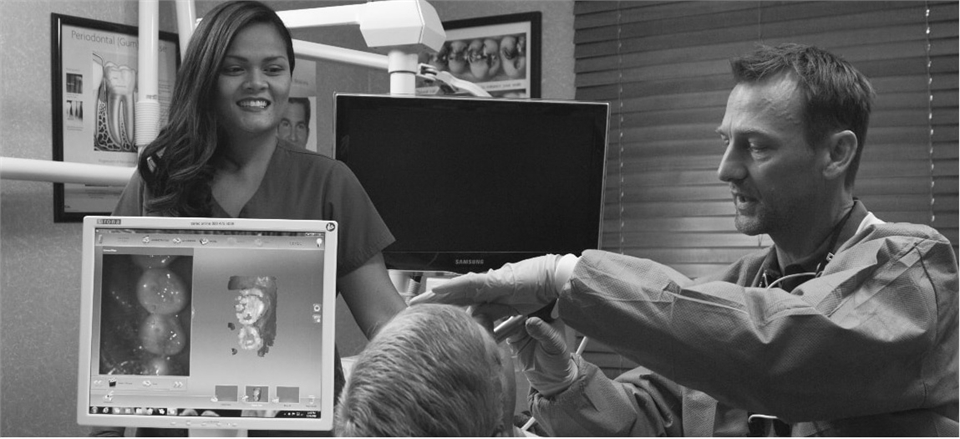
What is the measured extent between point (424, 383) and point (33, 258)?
1798 millimetres

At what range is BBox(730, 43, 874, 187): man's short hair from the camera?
53.2 inches

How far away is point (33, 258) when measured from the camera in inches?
90.0

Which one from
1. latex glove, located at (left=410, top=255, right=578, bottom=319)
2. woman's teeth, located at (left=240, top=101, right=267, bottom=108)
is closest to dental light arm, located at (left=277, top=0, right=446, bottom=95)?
woman's teeth, located at (left=240, top=101, right=267, bottom=108)

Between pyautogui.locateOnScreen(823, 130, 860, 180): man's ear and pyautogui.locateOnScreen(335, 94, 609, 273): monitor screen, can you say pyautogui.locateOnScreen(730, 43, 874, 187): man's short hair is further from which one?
pyautogui.locateOnScreen(335, 94, 609, 273): monitor screen

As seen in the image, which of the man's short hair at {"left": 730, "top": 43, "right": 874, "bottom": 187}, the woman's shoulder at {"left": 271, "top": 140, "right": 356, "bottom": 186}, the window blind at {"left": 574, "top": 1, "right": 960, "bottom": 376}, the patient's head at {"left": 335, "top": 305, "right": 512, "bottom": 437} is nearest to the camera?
the patient's head at {"left": 335, "top": 305, "right": 512, "bottom": 437}

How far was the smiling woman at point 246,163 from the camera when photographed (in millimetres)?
1418

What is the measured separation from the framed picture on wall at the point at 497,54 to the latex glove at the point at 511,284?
2.07 m

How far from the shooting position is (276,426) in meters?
1.12

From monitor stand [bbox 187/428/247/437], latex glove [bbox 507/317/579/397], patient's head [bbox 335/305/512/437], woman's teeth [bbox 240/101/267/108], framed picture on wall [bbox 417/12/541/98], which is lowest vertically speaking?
monitor stand [bbox 187/428/247/437]

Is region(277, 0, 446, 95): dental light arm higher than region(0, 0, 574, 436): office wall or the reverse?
higher

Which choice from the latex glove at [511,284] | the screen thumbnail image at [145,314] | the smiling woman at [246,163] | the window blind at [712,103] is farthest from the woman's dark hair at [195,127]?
the window blind at [712,103]

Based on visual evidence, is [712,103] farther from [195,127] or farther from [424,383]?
[424,383]

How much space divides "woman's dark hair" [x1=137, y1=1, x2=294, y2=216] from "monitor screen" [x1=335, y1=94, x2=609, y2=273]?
0.47 m

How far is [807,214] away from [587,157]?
0.66 m
